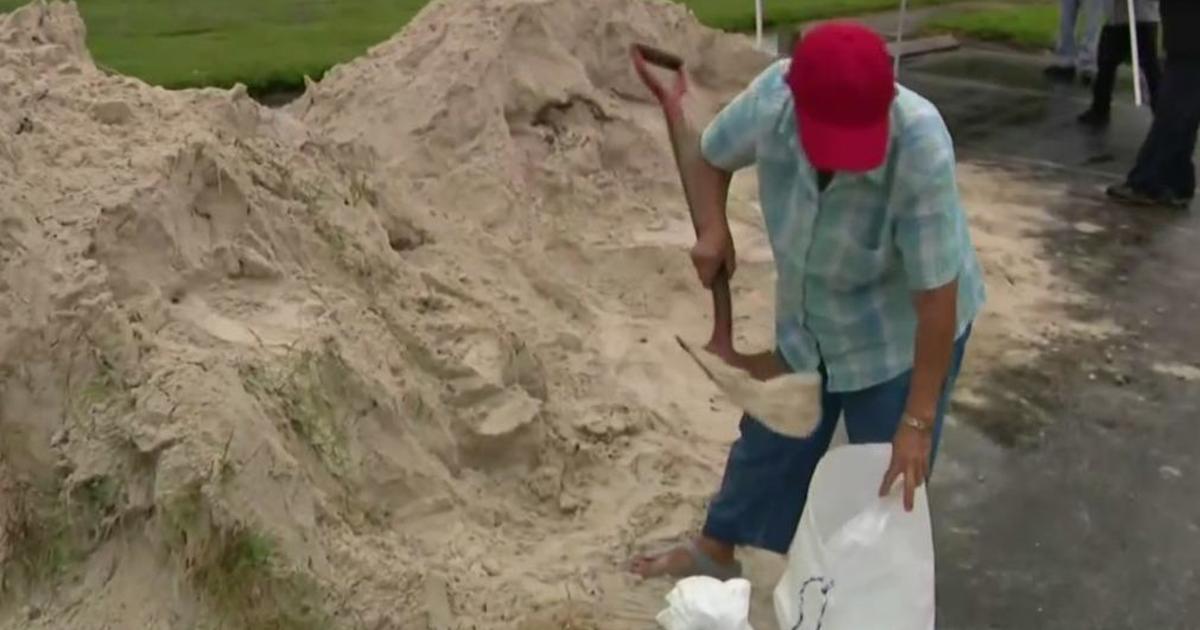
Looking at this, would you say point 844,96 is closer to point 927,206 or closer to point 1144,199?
point 927,206

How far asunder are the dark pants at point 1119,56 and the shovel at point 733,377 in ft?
20.3

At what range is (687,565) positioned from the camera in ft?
12.1

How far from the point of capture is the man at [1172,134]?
7258mm

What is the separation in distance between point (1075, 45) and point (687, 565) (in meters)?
7.96

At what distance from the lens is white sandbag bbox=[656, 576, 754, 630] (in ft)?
9.92

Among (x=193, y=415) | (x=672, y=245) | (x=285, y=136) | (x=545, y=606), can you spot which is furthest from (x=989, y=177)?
(x=193, y=415)

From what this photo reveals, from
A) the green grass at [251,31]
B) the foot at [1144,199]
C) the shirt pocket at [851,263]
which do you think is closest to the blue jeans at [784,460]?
the shirt pocket at [851,263]

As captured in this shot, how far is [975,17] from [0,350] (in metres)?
10.4

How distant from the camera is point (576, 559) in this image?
3.80m

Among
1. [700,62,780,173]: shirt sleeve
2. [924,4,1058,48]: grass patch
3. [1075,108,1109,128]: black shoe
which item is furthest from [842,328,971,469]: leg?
[924,4,1058,48]: grass patch

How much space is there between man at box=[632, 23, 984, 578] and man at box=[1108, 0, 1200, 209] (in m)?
4.57

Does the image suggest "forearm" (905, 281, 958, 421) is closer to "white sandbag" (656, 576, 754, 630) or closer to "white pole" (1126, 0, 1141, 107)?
"white sandbag" (656, 576, 754, 630)

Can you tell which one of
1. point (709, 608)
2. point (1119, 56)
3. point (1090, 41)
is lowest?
point (1090, 41)

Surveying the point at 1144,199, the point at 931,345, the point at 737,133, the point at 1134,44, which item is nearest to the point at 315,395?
the point at 737,133
